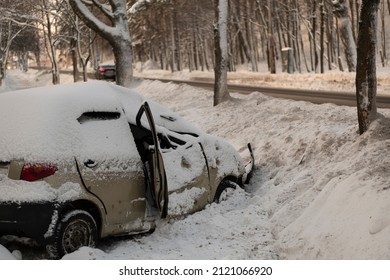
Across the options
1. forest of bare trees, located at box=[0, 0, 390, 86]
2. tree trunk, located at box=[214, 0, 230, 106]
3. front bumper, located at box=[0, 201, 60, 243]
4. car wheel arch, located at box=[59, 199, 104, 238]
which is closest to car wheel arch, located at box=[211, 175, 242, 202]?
car wheel arch, located at box=[59, 199, 104, 238]

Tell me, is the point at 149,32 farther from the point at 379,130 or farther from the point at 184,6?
the point at 379,130

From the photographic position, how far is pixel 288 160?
7.65 m

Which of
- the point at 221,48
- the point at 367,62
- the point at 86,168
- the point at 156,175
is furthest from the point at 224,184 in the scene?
the point at 221,48

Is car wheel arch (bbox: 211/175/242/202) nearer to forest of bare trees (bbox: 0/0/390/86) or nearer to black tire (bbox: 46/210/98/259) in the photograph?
black tire (bbox: 46/210/98/259)

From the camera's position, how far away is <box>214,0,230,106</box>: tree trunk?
14555 millimetres

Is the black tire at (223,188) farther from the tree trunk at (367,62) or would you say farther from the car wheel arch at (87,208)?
the tree trunk at (367,62)

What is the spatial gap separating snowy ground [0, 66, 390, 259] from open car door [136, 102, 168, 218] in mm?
424

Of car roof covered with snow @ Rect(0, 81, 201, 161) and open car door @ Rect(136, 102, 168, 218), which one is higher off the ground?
car roof covered with snow @ Rect(0, 81, 201, 161)

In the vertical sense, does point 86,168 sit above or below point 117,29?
below

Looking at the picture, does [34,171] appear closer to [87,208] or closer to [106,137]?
[87,208]

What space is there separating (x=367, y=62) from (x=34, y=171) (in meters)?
4.97

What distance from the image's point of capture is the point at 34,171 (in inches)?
168

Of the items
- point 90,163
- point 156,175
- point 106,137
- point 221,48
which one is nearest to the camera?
point 90,163
